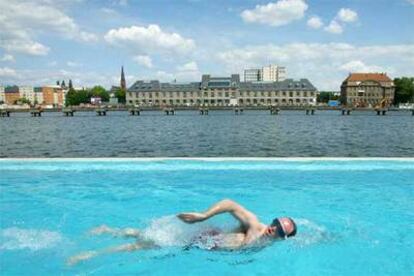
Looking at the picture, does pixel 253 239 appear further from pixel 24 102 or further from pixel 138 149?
pixel 24 102

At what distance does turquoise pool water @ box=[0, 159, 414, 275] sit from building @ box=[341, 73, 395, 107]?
132264mm

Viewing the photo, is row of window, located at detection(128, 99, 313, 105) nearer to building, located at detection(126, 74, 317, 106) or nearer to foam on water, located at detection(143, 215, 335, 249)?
building, located at detection(126, 74, 317, 106)

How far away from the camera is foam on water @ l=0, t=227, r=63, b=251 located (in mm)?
5914

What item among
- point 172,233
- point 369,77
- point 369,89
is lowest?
point 172,233

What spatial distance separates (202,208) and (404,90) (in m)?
139

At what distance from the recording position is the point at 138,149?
86.9ft

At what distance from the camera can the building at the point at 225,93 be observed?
443 ft

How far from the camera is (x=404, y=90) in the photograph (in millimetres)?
131750

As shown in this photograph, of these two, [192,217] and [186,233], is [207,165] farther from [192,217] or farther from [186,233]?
[192,217]

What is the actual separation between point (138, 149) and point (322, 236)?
21024mm

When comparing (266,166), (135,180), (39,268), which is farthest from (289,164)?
(39,268)

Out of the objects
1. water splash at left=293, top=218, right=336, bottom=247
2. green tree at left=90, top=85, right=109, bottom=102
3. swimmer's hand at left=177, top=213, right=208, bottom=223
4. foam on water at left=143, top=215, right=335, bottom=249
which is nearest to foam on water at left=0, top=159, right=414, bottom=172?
water splash at left=293, top=218, right=336, bottom=247

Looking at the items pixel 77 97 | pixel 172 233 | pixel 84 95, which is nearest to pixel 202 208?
pixel 172 233

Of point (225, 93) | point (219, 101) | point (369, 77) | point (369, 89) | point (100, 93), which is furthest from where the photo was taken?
point (100, 93)
